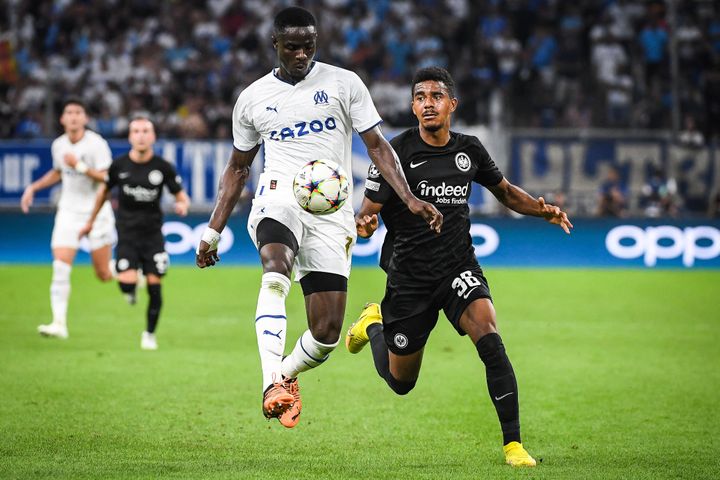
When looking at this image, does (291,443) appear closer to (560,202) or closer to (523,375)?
(523,375)

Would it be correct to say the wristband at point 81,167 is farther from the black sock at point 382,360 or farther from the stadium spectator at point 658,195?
the stadium spectator at point 658,195

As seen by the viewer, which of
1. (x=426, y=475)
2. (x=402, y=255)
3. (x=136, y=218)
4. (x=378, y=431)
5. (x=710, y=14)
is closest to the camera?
(x=426, y=475)

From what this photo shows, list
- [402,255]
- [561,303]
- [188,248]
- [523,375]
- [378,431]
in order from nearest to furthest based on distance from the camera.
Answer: [402,255], [378,431], [523,375], [561,303], [188,248]

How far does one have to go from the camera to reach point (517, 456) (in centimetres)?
688

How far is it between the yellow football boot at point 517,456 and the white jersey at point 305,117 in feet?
5.91

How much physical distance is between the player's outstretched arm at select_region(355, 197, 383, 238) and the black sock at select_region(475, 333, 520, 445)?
991 millimetres

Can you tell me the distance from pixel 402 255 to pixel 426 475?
1585 millimetres

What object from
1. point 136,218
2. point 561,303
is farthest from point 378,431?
point 561,303

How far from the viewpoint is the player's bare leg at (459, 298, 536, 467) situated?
693cm

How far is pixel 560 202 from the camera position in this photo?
22.4m

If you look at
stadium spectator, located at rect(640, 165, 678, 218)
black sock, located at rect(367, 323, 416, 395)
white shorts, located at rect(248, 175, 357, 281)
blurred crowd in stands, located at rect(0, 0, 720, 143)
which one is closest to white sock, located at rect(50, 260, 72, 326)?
black sock, located at rect(367, 323, 416, 395)

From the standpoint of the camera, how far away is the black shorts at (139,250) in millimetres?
12703

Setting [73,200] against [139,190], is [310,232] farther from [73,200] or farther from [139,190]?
[73,200]

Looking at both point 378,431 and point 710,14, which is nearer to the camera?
point 378,431
